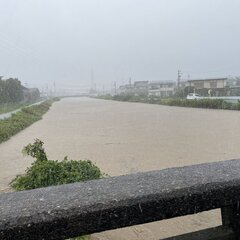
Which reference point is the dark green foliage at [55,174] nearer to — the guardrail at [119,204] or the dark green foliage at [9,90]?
the guardrail at [119,204]

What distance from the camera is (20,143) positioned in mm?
13828

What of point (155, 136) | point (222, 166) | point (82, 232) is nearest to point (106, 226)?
point (82, 232)

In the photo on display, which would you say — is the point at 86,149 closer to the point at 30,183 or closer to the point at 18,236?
Answer: the point at 30,183

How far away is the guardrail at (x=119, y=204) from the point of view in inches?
50.5

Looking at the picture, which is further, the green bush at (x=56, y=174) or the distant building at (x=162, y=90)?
the distant building at (x=162, y=90)

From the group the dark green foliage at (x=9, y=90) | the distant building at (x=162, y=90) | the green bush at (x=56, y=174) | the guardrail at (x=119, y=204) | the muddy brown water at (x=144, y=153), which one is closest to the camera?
the guardrail at (x=119, y=204)

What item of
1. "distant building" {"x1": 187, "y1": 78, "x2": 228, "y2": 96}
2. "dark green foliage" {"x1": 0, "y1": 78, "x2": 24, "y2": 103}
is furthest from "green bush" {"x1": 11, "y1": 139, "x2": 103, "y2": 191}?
"distant building" {"x1": 187, "y1": 78, "x2": 228, "y2": 96}

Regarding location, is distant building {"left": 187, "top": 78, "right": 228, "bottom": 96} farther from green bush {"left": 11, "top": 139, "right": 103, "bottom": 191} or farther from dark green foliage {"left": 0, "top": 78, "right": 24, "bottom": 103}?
green bush {"left": 11, "top": 139, "right": 103, "bottom": 191}

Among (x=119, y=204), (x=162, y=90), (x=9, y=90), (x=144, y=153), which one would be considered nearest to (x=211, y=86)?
(x=162, y=90)

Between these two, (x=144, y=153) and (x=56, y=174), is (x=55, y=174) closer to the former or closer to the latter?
(x=56, y=174)

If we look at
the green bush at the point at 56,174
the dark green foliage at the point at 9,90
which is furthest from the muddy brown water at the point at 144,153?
the dark green foliage at the point at 9,90

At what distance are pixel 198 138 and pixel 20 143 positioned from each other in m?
6.62

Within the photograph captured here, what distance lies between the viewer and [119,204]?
4.50ft

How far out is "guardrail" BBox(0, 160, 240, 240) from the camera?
50.5 inches
